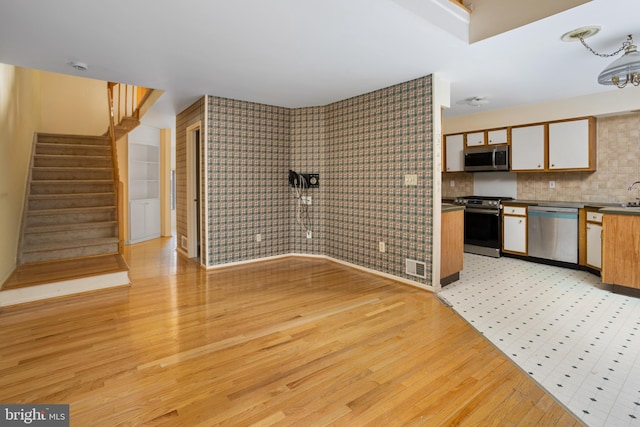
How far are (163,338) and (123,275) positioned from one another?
5.43ft

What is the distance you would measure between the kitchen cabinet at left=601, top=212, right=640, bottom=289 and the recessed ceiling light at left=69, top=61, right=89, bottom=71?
5.55 m

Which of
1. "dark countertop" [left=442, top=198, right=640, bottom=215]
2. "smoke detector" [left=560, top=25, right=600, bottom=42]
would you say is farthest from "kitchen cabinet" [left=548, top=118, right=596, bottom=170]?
"smoke detector" [left=560, top=25, right=600, bottom=42]

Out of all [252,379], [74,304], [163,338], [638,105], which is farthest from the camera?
[638,105]

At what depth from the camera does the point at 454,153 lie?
232 inches

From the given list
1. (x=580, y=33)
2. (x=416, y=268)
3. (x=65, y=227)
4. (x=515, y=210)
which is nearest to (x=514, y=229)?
(x=515, y=210)

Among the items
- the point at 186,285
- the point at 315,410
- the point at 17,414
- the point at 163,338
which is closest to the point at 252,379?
the point at 315,410

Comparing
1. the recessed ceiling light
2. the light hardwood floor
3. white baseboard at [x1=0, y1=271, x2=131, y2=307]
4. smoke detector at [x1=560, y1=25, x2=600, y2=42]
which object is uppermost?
the recessed ceiling light

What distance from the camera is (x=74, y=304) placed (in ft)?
10.6

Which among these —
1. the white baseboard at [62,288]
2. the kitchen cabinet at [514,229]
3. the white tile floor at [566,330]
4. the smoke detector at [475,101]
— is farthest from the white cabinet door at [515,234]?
the white baseboard at [62,288]

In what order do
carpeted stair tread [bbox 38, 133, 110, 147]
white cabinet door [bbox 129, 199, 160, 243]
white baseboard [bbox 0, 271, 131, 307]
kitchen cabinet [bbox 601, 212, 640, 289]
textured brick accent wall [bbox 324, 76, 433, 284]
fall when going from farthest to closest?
white cabinet door [bbox 129, 199, 160, 243]
carpeted stair tread [bbox 38, 133, 110, 147]
textured brick accent wall [bbox 324, 76, 433, 284]
kitchen cabinet [bbox 601, 212, 640, 289]
white baseboard [bbox 0, 271, 131, 307]

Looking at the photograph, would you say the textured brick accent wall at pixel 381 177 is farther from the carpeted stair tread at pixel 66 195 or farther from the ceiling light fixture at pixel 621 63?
the carpeted stair tread at pixel 66 195

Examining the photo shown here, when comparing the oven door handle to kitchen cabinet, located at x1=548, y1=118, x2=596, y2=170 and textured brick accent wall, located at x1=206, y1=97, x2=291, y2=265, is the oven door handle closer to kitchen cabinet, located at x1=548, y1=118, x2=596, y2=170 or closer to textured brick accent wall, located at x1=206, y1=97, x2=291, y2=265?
kitchen cabinet, located at x1=548, y1=118, x2=596, y2=170

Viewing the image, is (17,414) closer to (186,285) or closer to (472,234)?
(186,285)

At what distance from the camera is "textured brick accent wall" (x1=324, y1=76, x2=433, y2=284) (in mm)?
3701
